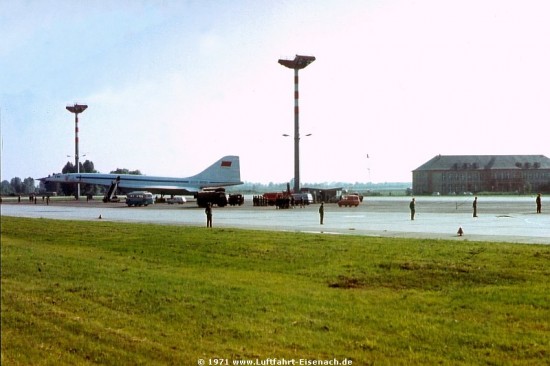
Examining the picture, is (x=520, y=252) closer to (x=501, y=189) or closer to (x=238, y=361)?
(x=238, y=361)

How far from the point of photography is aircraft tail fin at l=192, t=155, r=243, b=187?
117 m

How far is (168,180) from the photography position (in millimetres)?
106000

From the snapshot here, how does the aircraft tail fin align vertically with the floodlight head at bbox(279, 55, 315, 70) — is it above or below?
below

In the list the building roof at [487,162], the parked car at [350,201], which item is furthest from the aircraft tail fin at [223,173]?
the building roof at [487,162]

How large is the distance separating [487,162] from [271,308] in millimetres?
169844

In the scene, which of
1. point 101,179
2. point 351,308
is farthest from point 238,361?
point 101,179

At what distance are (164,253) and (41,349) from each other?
10199 mm

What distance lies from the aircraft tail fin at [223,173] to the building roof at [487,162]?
72.9 metres

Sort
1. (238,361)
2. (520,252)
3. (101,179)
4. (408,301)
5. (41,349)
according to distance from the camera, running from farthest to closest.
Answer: (101,179) < (520,252) < (408,301) < (238,361) < (41,349)

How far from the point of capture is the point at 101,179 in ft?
324
